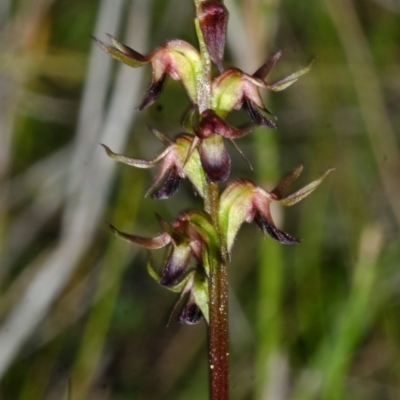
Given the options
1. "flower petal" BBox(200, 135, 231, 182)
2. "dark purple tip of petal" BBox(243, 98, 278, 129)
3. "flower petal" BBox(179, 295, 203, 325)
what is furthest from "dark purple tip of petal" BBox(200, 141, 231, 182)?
"flower petal" BBox(179, 295, 203, 325)

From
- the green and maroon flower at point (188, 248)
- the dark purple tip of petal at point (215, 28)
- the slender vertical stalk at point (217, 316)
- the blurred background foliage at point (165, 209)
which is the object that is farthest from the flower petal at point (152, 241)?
the blurred background foliage at point (165, 209)

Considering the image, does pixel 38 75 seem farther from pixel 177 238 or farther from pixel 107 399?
pixel 177 238

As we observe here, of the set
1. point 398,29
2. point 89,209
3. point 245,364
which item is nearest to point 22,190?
point 89,209

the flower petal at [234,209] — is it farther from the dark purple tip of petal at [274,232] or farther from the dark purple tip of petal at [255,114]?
the dark purple tip of petal at [255,114]

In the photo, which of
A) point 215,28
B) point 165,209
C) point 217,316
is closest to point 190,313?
point 217,316

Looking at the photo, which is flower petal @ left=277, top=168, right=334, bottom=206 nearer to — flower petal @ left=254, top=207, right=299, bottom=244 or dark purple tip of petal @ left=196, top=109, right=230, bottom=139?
flower petal @ left=254, top=207, right=299, bottom=244

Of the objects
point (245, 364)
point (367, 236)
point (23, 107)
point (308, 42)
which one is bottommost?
point (245, 364)

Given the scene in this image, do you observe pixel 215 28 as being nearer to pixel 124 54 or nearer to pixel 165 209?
pixel 124 54
